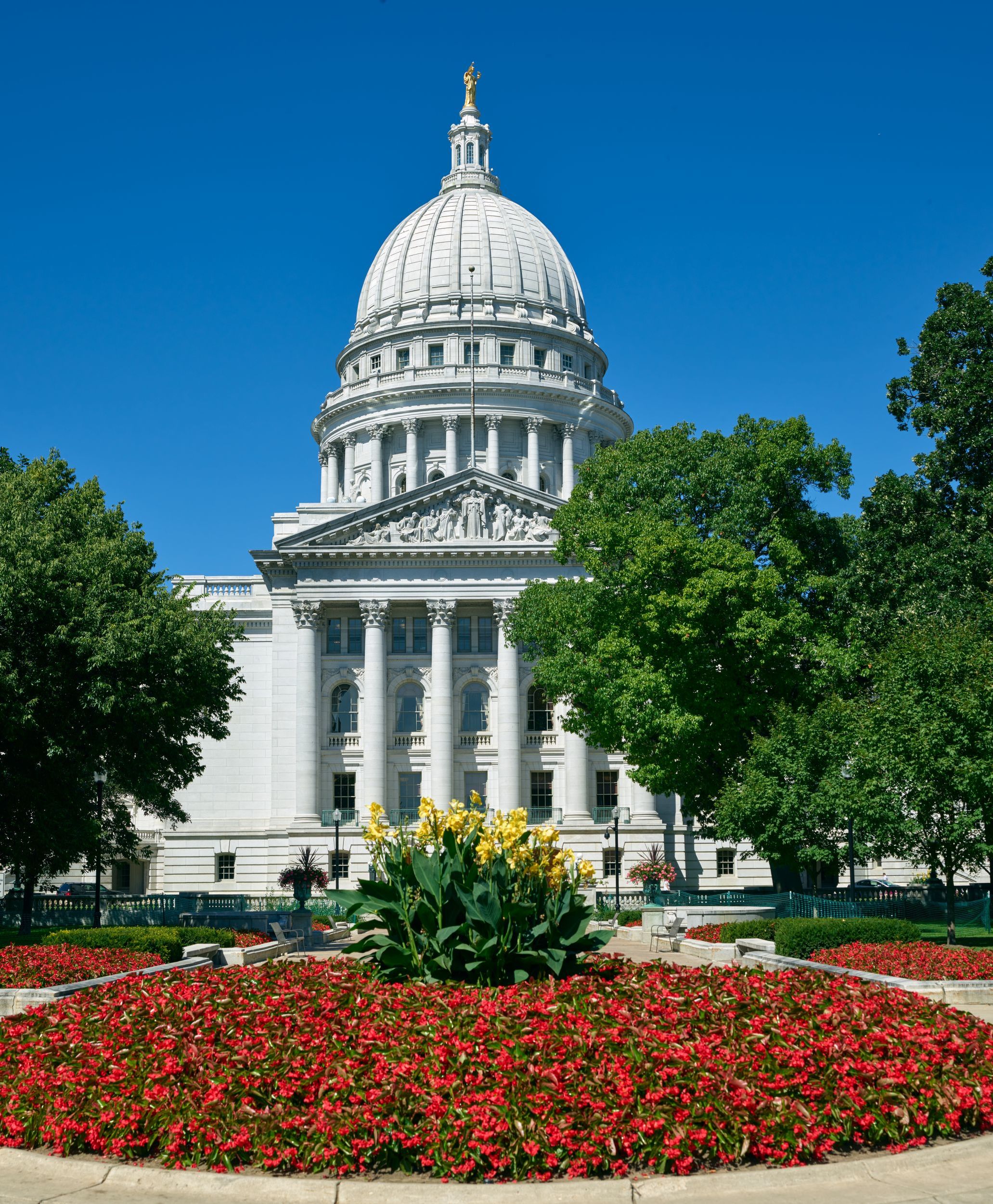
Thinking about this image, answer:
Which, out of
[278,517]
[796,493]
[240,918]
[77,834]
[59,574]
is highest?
[278,517]

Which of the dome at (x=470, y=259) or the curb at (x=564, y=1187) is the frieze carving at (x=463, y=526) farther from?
the curb at (x=564, y=1187)

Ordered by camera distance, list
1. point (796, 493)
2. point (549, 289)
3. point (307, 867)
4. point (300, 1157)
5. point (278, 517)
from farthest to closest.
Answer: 1. point (549, 289)
2. point (278, 517)
3. point (307, 867)
4. point (796, 493)
5. point (300, 1157)

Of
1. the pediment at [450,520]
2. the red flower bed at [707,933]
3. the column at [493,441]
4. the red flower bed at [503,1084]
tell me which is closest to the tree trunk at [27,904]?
the red flower bed at [707,933]

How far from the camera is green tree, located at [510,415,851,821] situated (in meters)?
41.1

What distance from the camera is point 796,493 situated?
44.7 m

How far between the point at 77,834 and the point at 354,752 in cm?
3300

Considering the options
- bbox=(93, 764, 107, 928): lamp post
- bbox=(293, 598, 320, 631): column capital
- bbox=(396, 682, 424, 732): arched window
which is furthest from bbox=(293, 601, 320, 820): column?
bbox=(93, 764, 107, 928): lamp post

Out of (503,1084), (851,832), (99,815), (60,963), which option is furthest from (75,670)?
(503,1084)

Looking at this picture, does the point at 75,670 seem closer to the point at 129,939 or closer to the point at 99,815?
the point at 99,815

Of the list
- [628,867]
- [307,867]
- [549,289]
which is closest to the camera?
[307,867]

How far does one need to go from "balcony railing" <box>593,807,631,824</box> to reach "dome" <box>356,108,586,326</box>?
41.3 metres

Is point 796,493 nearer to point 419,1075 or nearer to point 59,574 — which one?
point 59,574

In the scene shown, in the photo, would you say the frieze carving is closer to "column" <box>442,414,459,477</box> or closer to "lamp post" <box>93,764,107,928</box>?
"column" <box>442,414,459,477</box>

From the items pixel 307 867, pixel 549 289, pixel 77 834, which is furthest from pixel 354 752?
pixel 549 289
